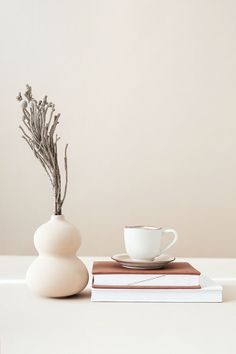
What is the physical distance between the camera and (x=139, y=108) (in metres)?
3.47

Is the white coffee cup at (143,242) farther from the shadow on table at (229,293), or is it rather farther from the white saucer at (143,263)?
the shadow on table at (229,293)

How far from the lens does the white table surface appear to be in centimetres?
71

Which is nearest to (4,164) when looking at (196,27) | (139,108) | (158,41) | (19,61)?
(19,61)

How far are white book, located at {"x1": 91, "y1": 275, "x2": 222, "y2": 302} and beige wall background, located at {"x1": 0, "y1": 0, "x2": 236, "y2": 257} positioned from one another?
2.43 metres

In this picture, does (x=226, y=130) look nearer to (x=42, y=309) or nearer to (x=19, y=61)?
(x=19, y=61)

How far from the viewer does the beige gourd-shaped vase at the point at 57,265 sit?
3.36 ft

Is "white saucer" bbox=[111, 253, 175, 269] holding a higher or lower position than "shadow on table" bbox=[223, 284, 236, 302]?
higher

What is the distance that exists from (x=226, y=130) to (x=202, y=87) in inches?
13.3

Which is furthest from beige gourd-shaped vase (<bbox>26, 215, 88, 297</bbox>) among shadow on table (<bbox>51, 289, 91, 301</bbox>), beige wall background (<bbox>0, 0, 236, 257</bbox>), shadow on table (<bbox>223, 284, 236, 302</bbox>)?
beige wall background (<bbox>0, 0, 236, 257</bbox>)

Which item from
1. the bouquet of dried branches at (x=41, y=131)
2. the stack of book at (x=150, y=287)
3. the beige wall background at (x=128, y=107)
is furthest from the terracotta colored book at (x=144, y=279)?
the beige wall background at (x=128, y=107)

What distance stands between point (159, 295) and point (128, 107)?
254 cm

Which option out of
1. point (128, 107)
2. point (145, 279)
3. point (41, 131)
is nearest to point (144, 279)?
point (145, 279)

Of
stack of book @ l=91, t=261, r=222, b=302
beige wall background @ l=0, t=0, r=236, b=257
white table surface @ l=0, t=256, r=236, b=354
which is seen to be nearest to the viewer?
white table surface @ l=0, t=256, r=236, b=354

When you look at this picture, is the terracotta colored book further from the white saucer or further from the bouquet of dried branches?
the bouquet of dried branches
